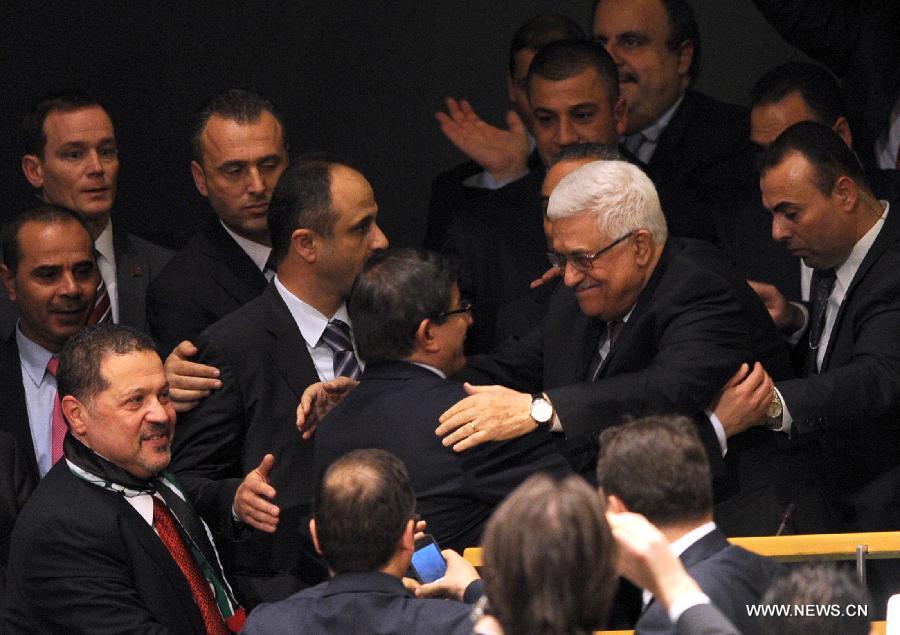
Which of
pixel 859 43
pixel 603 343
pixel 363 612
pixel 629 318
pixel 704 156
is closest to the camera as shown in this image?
pixel 363 612

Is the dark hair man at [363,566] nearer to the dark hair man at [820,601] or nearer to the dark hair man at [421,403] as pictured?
the dark hair man at [421,403]

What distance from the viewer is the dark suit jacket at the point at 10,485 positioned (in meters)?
4.64

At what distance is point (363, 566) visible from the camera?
338 centimetres

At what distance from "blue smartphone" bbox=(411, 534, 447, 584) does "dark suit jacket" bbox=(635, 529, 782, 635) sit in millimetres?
674

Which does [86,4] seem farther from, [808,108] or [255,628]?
[255,628]

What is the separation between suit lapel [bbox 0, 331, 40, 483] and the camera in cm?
505

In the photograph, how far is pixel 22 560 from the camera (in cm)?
405

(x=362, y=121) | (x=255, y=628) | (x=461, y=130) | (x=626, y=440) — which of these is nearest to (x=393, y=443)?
(x=255, y=628)

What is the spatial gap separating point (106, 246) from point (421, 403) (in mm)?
1915

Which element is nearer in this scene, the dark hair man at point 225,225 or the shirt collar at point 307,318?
the shirt collar at point 307,318

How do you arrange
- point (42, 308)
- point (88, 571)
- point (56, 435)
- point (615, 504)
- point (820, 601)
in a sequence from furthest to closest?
1. point (42, 308)
2. point (56, 435)
3. point (88, 571)
4. point (615, 504)
5. point (820, 601)

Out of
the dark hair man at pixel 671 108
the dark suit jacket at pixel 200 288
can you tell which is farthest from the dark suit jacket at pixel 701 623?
the dark hair man at pixel 671 108

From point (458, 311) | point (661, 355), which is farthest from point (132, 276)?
point (661, 355)

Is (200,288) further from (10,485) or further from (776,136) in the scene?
(776,136)
